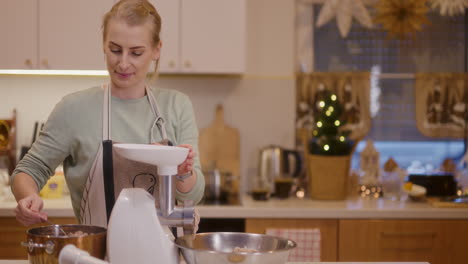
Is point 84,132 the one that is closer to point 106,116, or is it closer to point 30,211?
point 106,116

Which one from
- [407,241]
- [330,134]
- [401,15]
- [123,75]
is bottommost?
[407,241]

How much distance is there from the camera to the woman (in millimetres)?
1658

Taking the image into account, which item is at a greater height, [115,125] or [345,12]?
[345,12]

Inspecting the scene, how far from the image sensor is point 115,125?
1.79 metres

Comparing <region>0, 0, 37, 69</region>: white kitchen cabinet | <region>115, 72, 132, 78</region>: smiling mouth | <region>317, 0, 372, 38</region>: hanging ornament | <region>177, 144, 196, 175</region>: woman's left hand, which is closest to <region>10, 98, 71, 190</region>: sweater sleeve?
<region>115, 72, 132, 78</region>: smiling mouth

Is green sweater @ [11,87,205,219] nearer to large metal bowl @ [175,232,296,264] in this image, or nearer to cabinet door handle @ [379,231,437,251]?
large metal bowl @ [175,232,296,264]

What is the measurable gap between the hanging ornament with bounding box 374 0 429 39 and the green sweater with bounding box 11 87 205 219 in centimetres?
199

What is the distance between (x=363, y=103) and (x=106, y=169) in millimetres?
2173

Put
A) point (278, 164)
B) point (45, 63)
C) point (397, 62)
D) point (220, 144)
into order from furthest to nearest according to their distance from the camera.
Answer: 1. point (397, 62)
2. point (220, 144)
3. point (278, 164)
4. point (45, 63)

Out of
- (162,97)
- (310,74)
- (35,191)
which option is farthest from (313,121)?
(35,191)

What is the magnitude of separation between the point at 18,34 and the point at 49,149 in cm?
159

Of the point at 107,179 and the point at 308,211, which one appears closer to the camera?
the point at 107,179

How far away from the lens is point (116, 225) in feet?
4.29

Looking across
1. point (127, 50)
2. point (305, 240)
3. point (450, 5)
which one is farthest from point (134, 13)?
point (450, 5)
